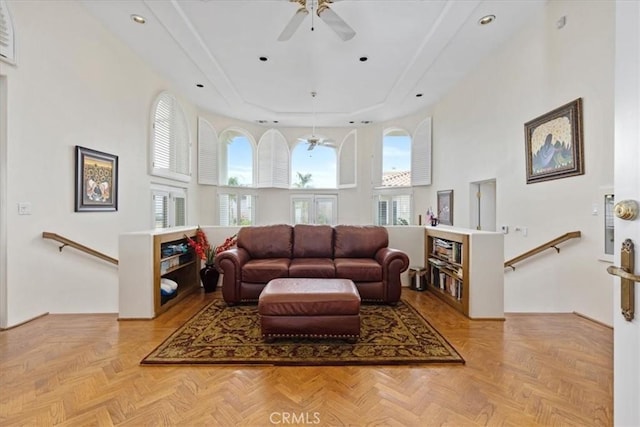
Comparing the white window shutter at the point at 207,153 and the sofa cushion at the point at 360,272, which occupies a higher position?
the white window shutter at the point at 207,153

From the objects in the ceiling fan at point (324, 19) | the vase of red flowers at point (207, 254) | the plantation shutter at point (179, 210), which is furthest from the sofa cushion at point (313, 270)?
the plantation shutter at point (179, 210)

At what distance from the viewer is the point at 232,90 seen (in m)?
5.91

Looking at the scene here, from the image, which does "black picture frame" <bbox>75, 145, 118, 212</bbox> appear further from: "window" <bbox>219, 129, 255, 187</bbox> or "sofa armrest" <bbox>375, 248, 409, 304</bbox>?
"sofa armrest" <bbox>375, 248, 409, 304</bbox>

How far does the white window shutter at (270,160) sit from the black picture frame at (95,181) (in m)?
4.01

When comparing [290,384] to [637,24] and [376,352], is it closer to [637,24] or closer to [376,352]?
[376,352]

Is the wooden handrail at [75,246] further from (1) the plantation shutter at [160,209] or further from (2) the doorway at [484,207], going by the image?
(2) the doorway at [484,207]

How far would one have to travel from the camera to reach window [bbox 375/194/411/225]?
775 cm

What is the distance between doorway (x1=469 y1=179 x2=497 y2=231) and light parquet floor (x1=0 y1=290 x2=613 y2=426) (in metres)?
2.73

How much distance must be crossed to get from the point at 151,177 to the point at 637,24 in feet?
19.1

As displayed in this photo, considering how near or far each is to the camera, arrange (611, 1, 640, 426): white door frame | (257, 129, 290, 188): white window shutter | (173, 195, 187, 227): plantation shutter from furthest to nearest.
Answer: (257, 129, 290, 188): white window shutter → (173, 195, 187, 227): plantation shutter → (611, 1, 640, 426): white door frame

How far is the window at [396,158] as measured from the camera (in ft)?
25.3

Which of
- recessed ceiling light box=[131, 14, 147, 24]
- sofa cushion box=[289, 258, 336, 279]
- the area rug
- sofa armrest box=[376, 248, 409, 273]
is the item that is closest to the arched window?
sofa armrest box=[376, 248, 409, 273]

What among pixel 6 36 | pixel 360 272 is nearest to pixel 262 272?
pixel 360 272

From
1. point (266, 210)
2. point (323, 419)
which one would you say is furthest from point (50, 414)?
point (266, 210)
